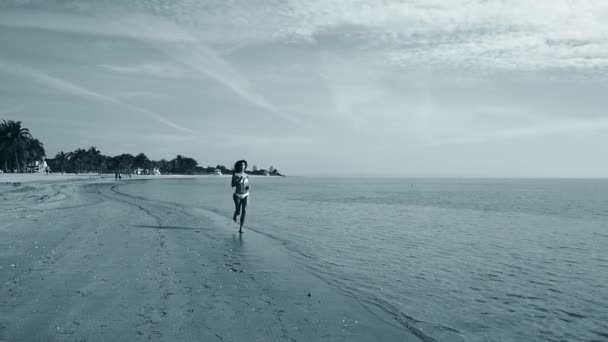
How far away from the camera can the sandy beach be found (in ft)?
17.6

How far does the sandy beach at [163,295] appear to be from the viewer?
5.37 m

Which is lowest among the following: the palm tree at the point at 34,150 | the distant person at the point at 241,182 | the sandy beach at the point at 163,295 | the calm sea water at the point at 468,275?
the calm sea water at the point at 468,275

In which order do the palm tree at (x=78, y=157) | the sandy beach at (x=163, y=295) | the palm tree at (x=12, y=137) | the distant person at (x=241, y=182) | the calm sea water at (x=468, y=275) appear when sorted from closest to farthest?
1. the sandy beach at (x=163, y=295)
2. the calm sea water at (x=468, y=275)
3. the distant person at (x=241, y=182)
4. the palm tree at (x=12, y=137)
5. the palm tree at (x=78, y=157)

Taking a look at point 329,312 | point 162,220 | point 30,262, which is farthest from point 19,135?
point 329,312

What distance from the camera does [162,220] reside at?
62.5 ft

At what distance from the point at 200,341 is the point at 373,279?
5270 millimetres

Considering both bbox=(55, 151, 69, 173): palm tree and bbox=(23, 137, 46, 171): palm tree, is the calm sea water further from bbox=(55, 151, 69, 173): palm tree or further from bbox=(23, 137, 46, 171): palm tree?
bbox=(55, 151, 69, 173): palm tree

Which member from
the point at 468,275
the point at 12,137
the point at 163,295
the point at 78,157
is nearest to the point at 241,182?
the point at 163,295

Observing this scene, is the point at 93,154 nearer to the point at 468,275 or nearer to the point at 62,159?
the point at 62,159

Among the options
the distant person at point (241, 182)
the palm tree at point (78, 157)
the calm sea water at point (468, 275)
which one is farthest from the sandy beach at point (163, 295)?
the palm tree at point (78, 157)

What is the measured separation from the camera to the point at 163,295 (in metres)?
6.94

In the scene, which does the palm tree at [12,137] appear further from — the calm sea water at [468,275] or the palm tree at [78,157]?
the calm sea water at [468,275]

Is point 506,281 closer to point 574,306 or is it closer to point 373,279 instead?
point 574,306

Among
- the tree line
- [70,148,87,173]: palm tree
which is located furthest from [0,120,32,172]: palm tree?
[70,148,87,173]: palm tree
